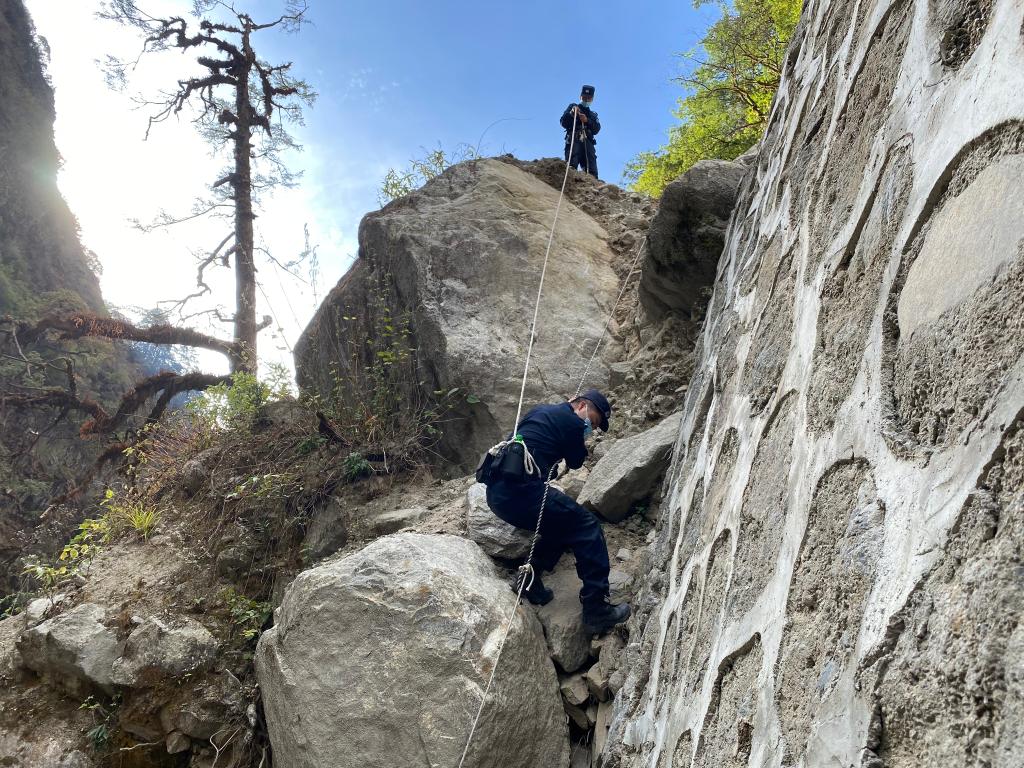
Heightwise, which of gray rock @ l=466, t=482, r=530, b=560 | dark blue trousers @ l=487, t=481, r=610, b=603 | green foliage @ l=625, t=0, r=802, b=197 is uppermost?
green foliage @ l=625, t=0, r=802, b=197

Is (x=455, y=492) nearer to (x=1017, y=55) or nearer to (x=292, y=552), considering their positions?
(x=292, y=552)

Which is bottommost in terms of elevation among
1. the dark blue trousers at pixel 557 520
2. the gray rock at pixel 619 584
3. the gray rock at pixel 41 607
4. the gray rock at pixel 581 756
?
the gray rock at pixel 41 607

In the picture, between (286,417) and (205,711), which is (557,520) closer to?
(205,711)

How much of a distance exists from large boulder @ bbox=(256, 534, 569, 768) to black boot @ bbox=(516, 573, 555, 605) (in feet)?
0.65

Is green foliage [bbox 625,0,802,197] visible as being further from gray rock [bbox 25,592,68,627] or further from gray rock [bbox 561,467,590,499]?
gray rock [bbox 25,592,68,627]

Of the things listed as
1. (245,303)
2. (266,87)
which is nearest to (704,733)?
(245,303)

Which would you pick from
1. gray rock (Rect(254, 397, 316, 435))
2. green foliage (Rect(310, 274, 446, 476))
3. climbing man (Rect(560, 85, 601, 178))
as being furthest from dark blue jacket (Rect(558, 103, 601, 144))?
gray rock (Rect(254, 397, 316, 435))

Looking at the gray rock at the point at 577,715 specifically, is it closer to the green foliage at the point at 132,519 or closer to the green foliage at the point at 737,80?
the green foliage at the point at 132,519

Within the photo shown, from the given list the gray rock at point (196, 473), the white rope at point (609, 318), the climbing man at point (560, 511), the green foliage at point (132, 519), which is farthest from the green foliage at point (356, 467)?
the climbing man at point (560, 511)

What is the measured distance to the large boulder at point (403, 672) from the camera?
3211mm

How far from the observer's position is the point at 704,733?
6.61ft

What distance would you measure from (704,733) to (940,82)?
173 centimetres

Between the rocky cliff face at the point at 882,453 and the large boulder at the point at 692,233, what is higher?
the large boulder at the point at 692,233

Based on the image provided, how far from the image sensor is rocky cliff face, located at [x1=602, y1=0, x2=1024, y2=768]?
3.29 feet
